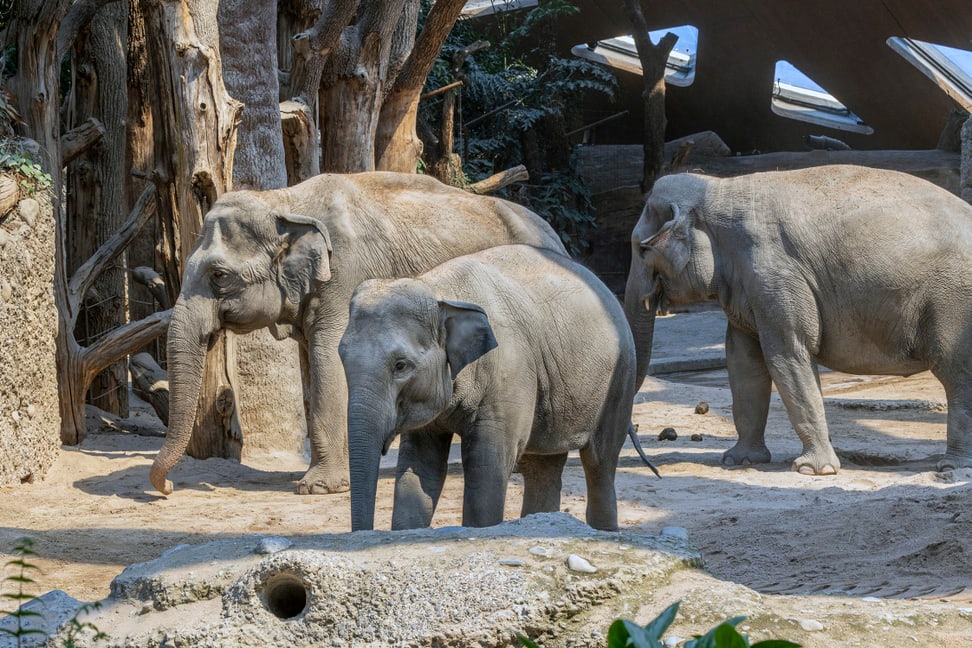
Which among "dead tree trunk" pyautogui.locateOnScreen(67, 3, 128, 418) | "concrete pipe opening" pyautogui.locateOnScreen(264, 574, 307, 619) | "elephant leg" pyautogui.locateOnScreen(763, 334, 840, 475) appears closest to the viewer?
"concrete pipe opening" pyautogui.locateOnScreen(264, 574, 307, 619)

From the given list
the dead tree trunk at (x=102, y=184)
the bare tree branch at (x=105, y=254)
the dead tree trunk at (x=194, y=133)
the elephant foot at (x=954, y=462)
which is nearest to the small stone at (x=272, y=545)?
the dead tree trunk at (x=194, y=133)

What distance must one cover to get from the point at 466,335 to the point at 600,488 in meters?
1.38

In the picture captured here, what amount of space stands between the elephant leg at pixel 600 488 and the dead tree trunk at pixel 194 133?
3.38 meters

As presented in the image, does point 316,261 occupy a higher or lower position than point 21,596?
higher

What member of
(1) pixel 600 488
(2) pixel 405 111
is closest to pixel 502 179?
(2) pixel 405 111

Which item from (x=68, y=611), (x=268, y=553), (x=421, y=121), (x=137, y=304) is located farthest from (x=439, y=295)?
(x=421, y=121)

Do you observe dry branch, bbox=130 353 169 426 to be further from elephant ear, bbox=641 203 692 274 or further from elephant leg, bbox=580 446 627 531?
elephant leg, bbox=580 446 627 531

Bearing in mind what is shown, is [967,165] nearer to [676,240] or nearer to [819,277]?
[819,277]

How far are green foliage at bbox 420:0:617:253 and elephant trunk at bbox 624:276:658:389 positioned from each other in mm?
11167

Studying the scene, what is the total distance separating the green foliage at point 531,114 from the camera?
67.9 feet

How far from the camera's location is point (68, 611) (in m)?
3.54

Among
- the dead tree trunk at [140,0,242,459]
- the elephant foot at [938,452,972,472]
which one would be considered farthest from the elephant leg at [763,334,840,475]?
the dead tree trunk at [140,0,242,459]

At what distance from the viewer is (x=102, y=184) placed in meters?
11.1

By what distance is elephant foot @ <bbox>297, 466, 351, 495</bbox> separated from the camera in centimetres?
718
